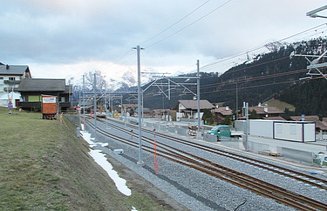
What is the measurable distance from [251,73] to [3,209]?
10164 cm

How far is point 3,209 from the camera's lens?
833 cm

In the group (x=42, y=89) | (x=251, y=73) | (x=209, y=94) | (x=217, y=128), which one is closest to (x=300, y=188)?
(x=217, y=128)

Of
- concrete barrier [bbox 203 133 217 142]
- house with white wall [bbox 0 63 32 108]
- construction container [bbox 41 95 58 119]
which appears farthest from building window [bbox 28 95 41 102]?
concrete barrier [bbox 203 133 217 142]

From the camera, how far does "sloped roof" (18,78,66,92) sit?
7106 cm

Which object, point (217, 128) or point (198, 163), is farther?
point (217, 128)

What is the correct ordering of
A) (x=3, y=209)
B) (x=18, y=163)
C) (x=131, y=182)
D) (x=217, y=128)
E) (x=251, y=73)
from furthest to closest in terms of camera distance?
(x=251, y=73) → (x=217, y=128) → (x=131, y=182) → (x=18, y=163) → (x=3, y=209)

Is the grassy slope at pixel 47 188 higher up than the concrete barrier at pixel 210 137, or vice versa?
the grassy slope at pixel 47 188

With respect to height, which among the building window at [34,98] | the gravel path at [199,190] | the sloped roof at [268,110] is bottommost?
the gravel path at [199,190]

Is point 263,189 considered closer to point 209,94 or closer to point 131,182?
point 131,182

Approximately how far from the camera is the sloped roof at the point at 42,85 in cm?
7106

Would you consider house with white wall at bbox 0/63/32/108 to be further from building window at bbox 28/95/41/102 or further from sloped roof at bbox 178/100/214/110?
sloped roof at bbox 178/100/214/110

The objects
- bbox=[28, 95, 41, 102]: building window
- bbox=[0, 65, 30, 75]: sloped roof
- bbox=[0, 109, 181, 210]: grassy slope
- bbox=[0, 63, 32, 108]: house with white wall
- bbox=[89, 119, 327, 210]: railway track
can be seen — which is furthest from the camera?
bbox=[0, 65, 30, 75]: sloped roof

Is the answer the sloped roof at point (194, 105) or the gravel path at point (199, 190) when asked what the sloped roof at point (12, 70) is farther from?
the gravel path at point (199, 190)

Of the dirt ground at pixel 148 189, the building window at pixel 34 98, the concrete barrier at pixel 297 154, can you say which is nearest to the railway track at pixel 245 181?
the dirt ground at pixel 148 189
